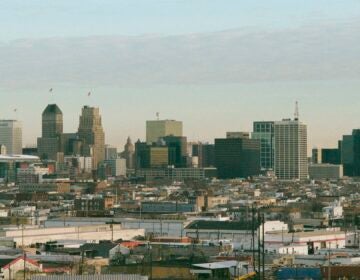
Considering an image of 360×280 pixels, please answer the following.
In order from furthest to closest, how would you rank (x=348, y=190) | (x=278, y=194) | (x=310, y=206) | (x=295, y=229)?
(x=348, y=190) < (x=278, y=194) < (x=310, y=206) < (x=295, y=229)

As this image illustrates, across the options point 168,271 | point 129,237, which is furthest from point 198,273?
point 129,237

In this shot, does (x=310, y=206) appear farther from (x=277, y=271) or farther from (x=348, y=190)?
(x=277, y=271)

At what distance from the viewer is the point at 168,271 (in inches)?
1674

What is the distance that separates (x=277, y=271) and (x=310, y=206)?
62.2 meters

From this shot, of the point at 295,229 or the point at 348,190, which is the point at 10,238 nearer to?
the point at 295,229

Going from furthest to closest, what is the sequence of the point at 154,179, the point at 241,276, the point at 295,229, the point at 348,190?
the point at 154,179 < the point at 348,190 < the point at 295,229 < the point at 241,276

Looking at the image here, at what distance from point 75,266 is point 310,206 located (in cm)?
6144

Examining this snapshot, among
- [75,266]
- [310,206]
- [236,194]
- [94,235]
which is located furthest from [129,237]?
[236,194]

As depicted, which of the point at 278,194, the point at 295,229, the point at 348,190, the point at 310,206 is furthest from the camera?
the point at 348,190

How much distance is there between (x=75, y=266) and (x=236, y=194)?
89120 millimetres

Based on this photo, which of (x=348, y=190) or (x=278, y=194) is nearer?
(x=278, y=194)

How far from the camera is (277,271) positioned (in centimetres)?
4169

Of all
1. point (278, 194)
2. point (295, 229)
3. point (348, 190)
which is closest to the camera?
point (295, 229)

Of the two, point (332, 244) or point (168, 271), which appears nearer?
point (168, 271)
